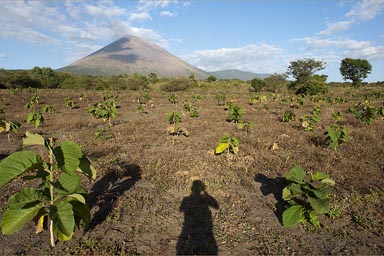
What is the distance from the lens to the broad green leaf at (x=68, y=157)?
2.76m

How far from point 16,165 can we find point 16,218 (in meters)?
0.57

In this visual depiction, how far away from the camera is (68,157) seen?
2832 mm

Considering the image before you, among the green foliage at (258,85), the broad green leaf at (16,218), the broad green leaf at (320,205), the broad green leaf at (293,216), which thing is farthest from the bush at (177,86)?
the broad green leaf at (16,218)

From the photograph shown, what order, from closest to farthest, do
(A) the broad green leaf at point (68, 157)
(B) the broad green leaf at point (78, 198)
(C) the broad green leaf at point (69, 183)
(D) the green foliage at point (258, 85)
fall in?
(A) the broad green leaf at point (68, 157), (C) the broad green leaf at point (69, 183), (B) the broad green leaf at point (78, 198), (D) the green foliage at point (258, 85)

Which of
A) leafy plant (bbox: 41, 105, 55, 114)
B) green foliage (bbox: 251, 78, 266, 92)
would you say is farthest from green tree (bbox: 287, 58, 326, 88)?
leafy plant (bbox: 41, 105, 55, 114)

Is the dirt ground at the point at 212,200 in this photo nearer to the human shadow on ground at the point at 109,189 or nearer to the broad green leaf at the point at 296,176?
the human shadow on ground at the point at 109,189

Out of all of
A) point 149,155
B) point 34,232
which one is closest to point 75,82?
point 149,155

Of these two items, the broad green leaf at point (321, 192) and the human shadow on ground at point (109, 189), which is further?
the human shadow on ground at point (109, 189)

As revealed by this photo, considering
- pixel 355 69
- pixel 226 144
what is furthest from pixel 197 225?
pixel 355 69

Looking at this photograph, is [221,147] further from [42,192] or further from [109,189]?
[42,192]

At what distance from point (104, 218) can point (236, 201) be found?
2.40 metres

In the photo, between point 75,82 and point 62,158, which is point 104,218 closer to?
point 62,158

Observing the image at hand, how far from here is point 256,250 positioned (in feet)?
11.7

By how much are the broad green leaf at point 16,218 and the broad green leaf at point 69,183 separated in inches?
13.2
